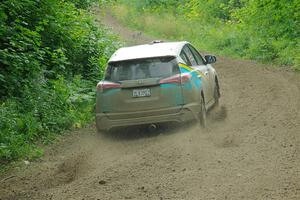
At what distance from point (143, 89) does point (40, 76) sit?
11.7ft

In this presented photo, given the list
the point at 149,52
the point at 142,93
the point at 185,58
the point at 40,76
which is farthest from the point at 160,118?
the point at 40,76

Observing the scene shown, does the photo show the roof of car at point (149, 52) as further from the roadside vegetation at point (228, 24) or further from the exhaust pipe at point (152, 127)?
the roadside vegetation at point (228, 24)

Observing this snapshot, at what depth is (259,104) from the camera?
1317cm

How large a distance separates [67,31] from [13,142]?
17.8 ft

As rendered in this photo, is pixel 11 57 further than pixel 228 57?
No

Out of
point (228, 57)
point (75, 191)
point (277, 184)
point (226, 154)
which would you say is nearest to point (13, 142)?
point (75, 191)

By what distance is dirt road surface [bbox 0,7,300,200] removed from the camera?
7.20 metres

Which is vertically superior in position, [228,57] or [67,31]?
[67,31]

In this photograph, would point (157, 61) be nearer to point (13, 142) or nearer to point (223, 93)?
point (13, 142)

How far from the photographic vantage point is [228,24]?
31.3m

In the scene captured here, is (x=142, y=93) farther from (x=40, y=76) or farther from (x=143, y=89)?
(x=40, y=76)

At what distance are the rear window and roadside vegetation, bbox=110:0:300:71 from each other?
31.7 feet

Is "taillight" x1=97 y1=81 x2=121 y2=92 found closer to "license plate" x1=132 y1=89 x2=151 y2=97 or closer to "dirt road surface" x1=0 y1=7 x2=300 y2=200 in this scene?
"license plate" x1=132 y1=89 x2=151 y2=97

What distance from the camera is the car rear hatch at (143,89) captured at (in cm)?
1049
